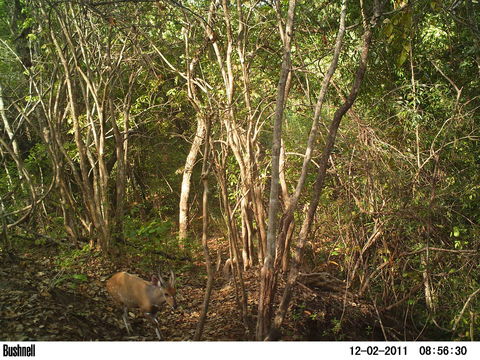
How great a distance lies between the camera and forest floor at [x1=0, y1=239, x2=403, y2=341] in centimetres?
532

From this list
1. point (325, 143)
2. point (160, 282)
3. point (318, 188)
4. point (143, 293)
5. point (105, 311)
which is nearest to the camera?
point (318, 188)

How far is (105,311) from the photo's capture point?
6.27 m

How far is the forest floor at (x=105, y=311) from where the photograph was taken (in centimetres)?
532

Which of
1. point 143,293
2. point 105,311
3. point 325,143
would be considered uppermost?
point 325,143

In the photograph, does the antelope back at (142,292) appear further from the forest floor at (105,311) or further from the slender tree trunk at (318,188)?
the slender tree trunk at (318,188)

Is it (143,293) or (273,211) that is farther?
(143,293)

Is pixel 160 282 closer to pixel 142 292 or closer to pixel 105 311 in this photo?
pixel 142 292

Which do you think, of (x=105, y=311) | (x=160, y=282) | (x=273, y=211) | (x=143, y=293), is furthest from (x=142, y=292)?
(x=273, y=211)

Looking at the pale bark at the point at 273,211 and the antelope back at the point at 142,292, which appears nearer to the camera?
the pale bark at the point at 273,211

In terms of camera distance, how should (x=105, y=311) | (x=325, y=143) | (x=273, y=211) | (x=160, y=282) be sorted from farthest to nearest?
(x=325, y=143), (x=105, y=311), (x=160, y=282), (x=273, y=211)

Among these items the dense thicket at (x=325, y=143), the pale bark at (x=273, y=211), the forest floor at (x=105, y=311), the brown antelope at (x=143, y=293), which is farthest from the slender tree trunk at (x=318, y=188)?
the brown antelope at (x=143, y=293)

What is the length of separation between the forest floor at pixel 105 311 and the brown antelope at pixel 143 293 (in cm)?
35

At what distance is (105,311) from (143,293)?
96cm

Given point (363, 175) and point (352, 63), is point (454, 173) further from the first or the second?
point (352, 63)
